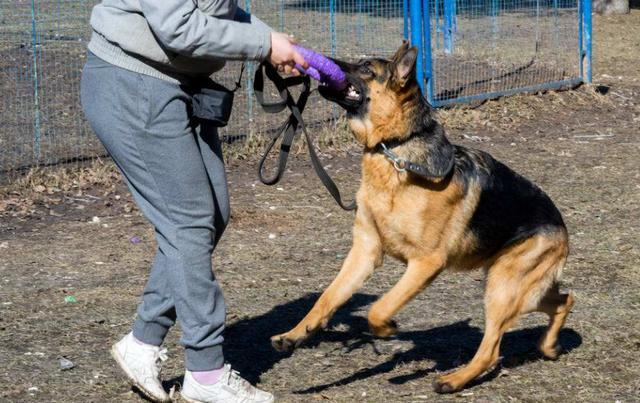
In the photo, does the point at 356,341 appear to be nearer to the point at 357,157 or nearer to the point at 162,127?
the point at 162,127

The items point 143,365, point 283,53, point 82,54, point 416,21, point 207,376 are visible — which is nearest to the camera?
point 283,53

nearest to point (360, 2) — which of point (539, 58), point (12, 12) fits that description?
point (539, 58)

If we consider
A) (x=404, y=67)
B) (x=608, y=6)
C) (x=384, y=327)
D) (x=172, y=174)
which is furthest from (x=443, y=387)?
(x=608, y=6)

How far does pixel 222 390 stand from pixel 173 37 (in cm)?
156

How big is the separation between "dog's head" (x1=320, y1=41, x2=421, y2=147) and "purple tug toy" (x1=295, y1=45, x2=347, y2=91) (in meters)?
0.08

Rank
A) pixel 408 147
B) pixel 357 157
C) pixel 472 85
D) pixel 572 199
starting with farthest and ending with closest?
pixel 472 85
pixel 357 157
pixel 572 199
pixel 408 147

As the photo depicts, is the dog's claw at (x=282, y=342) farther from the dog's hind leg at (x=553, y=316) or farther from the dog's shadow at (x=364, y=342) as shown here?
the dog's hind leg at (x=553, y=316)

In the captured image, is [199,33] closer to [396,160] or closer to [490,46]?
[396,160]

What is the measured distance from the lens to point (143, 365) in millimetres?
4598

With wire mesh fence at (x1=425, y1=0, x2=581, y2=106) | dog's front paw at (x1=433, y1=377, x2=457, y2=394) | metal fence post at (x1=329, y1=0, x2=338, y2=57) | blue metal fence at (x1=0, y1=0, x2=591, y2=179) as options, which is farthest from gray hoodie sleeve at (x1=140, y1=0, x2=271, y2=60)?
wire mesh fence at (x1=425, y1=0, x2=581, y2=106)

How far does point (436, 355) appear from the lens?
5.48 metres

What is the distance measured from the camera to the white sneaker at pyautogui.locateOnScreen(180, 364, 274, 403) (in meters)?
4.49

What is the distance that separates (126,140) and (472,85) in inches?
341

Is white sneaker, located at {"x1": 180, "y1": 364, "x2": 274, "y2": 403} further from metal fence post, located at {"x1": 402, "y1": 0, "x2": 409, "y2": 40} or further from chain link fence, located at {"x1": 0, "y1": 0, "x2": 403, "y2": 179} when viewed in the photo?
metal fence post, located at {"x1": 402, "y1": 0, "x2": 409, "y2": 40}
